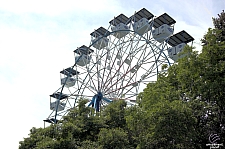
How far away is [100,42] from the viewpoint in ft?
84.2

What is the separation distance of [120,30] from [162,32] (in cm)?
303

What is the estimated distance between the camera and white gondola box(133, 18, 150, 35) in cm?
2347

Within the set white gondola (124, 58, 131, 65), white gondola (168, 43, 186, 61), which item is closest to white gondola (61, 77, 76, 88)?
white gondola (124, 58, 131, 65)

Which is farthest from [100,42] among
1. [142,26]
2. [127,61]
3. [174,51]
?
[174,51]

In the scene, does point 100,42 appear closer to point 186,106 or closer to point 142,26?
point 142,26

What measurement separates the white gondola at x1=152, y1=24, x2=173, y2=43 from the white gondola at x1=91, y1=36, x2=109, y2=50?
12.4 feet

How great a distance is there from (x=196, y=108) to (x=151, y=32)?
46.6 ft

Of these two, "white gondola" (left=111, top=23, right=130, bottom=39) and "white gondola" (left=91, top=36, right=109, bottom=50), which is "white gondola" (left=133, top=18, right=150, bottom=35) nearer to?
"white gondola" (left=111, top=23, right=130, bottom=39)

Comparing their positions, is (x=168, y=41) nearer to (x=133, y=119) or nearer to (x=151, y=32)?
(x=151, y=32)

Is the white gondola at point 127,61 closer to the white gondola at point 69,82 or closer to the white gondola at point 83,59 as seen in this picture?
the white gondola at point 83,59

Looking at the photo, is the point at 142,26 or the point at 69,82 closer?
the point at 142,26

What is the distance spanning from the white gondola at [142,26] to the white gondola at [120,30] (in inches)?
30.0

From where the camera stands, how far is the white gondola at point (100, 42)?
83.4 ft

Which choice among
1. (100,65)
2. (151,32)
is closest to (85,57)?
(100,65)
